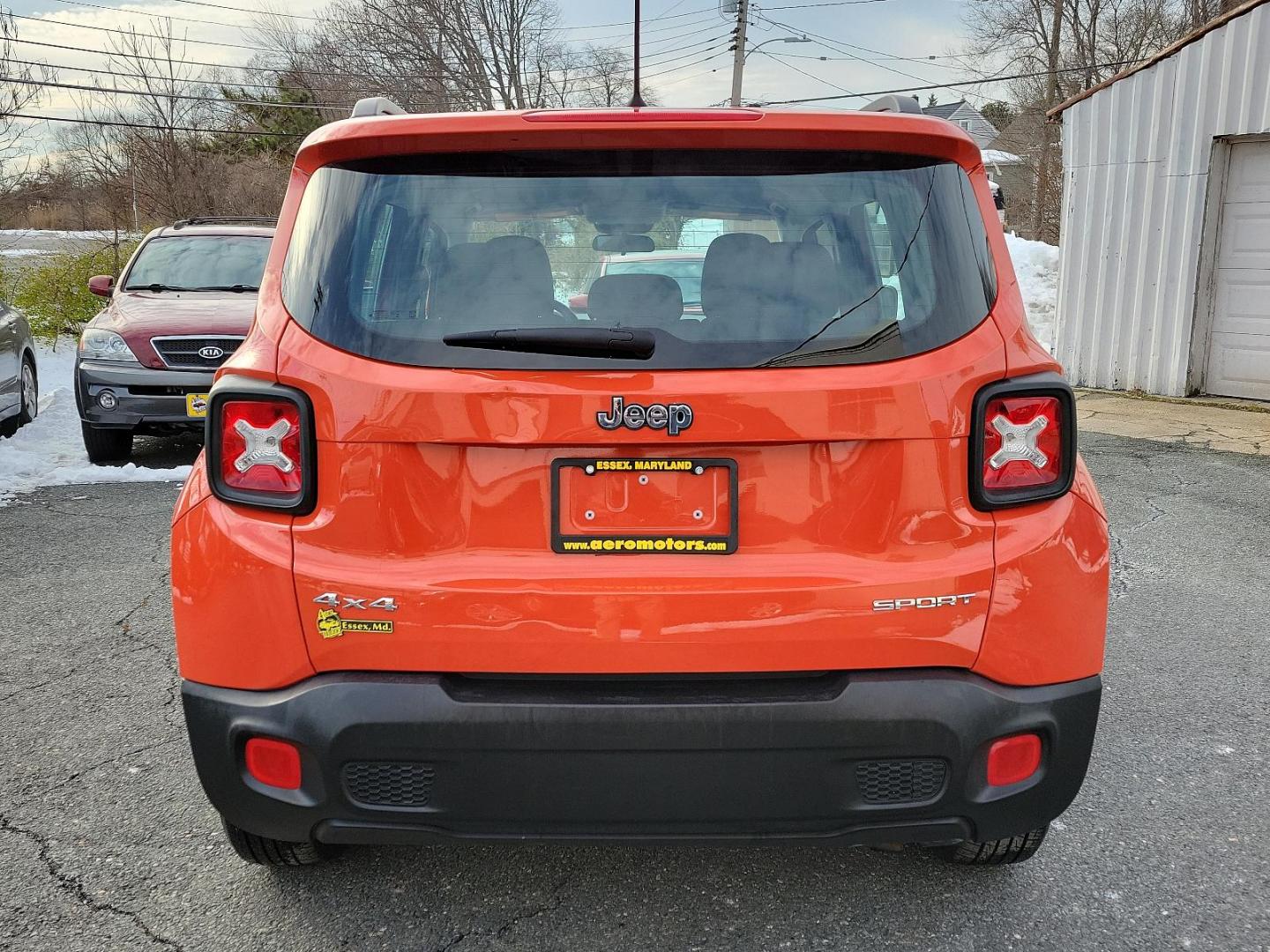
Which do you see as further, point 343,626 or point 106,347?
point 106,347

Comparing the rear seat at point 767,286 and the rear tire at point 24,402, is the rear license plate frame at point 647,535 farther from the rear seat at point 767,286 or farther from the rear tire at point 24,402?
the rear tire at point 24,402

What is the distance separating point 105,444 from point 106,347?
76cm

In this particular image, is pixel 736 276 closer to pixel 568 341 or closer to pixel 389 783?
pixel 568 341

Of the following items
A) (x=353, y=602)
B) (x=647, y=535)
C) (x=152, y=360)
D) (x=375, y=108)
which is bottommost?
(x=152, y=360)

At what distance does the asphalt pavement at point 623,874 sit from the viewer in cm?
244

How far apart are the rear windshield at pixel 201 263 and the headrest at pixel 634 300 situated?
7.53m

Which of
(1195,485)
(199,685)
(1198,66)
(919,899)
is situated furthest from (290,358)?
Result: (1198,66)

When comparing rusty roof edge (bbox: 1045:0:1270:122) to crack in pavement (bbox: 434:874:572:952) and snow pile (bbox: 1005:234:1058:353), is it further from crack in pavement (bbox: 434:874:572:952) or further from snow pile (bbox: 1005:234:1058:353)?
crack in pavement (bbox: 434:874:572:952)

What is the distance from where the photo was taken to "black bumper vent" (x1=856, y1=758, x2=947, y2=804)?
2072 mm

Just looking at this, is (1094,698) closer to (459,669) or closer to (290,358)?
(459,669)

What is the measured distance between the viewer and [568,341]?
6.84 feet

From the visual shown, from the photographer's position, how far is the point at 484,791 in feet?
6.80

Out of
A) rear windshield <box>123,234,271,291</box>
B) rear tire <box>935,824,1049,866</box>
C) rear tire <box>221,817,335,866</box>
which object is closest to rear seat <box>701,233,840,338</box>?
A: rear tire <box>935,824,1049,866</box>

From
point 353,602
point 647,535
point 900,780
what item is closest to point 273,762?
point 353,602
